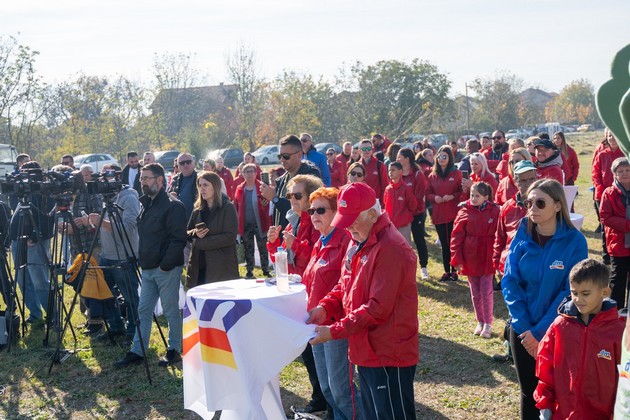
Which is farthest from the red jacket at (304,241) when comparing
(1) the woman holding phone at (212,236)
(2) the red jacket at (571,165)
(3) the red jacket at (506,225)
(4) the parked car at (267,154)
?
(4) the parked car at (267,154)

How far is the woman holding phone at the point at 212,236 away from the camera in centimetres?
713

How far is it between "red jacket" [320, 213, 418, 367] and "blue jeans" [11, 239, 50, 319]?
20.0 ft

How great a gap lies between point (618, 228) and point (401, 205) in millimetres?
3740

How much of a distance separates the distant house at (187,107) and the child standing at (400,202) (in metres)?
31.5

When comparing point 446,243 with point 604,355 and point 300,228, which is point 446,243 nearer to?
point 300,228

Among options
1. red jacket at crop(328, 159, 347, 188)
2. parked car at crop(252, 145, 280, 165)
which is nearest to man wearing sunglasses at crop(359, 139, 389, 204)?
red jacket at crop(328, 159, 347, 188)

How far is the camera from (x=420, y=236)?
11.1 metres

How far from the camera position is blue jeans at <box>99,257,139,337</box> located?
7961 millimetres

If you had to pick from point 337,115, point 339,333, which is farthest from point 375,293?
point 337,115

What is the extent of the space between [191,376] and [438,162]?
6.77 meters

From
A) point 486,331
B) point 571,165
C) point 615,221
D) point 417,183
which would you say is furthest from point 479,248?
point 571,165

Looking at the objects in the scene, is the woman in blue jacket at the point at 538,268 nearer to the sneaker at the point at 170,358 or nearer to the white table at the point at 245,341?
the white table at the point at 245,341

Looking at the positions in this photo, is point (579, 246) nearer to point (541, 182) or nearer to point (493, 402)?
point (541, 182)

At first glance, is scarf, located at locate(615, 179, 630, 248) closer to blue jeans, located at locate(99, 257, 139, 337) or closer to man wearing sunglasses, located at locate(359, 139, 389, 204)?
blue jeans, located at locate(99, 257, 139, 337)
